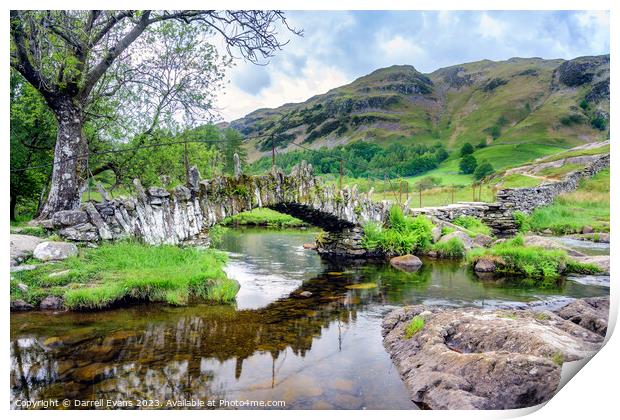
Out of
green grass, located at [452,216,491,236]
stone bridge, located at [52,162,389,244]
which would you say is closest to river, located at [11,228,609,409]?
stone bridge, located at [52,162,389,244]

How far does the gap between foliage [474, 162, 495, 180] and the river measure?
16.3 m

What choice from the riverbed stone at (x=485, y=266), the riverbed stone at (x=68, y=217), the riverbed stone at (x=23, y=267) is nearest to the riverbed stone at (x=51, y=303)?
the riverbed stone at (x=23, y=267)

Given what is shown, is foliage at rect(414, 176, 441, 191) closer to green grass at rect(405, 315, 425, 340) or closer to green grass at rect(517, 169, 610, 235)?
green grass at rect(517, 169, 610, 235)

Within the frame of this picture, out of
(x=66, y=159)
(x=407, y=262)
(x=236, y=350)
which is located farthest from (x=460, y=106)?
(x=66, y=159)

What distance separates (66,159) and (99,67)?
2.14 m

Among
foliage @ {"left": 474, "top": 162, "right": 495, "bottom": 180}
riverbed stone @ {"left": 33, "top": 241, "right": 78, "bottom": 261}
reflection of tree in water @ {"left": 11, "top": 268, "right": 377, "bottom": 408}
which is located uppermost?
foliage @ {"left": 474, "top": 162, "right": 495, "bottom": 180}

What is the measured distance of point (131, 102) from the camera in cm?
1231

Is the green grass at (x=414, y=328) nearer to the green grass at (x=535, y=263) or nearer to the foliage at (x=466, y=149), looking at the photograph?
the green grass at (x=535, y=263)

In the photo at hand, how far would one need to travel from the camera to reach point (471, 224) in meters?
21.1

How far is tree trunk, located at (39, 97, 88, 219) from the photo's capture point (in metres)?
8.55

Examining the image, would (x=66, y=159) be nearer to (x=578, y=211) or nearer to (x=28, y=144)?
(x=28, y=144)

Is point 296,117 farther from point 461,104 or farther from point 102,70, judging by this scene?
point 461,104

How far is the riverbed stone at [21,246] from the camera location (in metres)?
7.26
